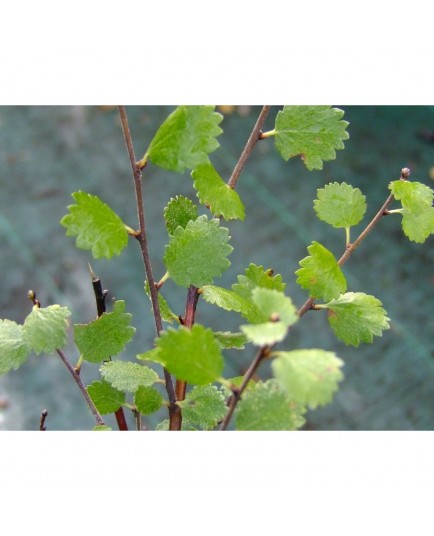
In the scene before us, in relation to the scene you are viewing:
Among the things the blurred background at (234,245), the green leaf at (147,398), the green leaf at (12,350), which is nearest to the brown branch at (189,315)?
the green leaf at (147,398)

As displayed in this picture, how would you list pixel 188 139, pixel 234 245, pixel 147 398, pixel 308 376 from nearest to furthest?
1. pixel 308 376
2. pixel 188 139
3. pixel 147 398
4. pixel 234 245

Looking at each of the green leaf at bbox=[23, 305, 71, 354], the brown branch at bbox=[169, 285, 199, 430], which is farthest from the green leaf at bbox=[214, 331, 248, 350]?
the green leaf at bbox=[23, 305, 71, 354]

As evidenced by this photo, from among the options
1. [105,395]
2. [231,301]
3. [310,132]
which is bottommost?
[105,395]

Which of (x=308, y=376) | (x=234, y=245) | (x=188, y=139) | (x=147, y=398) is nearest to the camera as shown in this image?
(x=308, y=376)

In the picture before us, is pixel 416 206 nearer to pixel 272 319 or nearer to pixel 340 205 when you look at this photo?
pixel 340 205

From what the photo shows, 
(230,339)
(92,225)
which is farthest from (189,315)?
(92,225)

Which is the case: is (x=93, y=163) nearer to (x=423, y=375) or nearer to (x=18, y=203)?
(x=18, y=203)

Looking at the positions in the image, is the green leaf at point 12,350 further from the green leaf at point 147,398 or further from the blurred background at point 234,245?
the blurred background at point 234,245
